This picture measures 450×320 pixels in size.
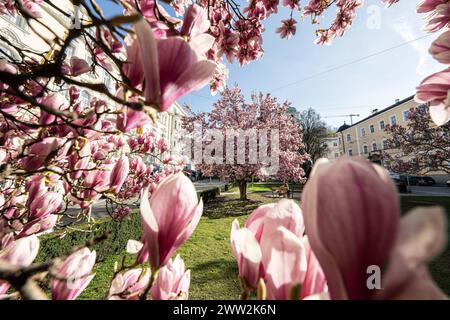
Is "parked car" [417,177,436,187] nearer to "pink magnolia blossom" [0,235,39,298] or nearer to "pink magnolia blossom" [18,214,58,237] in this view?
"pink magnolia blossom" [18,214,58,237]

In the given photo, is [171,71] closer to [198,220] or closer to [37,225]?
[198,220]

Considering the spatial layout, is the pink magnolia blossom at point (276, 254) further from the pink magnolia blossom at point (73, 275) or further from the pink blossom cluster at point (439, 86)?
the pink blossom cluster at point (439, 86)

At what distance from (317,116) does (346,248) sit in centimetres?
3771

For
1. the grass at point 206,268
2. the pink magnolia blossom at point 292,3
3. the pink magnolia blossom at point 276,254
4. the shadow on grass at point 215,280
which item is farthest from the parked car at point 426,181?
the pink magnolia blossom at point 276,254

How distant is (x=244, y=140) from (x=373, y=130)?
26533 mm

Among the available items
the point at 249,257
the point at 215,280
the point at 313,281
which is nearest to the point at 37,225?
the point at 249,257

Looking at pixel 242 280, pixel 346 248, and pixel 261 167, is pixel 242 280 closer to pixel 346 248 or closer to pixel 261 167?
pixel 346 248

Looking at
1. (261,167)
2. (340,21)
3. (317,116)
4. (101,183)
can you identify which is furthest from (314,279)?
(317,116)

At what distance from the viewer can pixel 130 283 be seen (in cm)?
73

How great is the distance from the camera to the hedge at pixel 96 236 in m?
4.19

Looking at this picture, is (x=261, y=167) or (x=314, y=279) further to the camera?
(x=261, y=167)

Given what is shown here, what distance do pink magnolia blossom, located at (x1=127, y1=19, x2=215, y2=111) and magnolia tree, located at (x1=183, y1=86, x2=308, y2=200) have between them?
1363 centimetres

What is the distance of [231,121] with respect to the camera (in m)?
15.7

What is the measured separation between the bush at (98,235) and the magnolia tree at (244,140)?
8.24m
